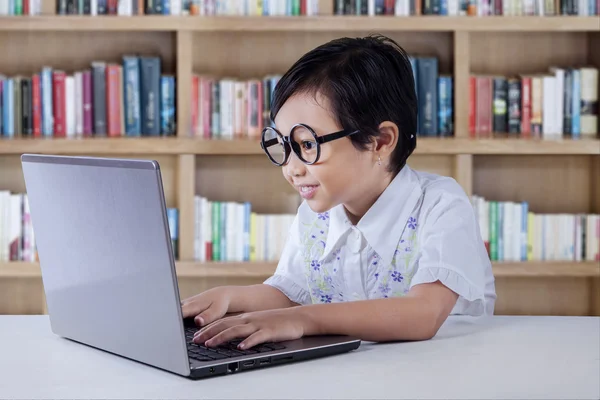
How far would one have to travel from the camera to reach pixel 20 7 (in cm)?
265

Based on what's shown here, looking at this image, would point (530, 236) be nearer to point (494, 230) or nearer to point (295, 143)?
point (494, 230)

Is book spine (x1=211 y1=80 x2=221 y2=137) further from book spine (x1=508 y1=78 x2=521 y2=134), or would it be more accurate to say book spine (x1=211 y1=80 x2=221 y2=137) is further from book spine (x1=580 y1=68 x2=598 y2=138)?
book spine (x1=580 y1=68 x2=598 y2=138)

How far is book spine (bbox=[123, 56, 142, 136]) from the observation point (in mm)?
2660

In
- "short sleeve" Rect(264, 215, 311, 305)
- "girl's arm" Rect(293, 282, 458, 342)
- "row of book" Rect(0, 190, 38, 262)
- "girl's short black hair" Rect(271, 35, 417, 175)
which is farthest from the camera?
"row of book" Rect(0, 190, 38, 262)

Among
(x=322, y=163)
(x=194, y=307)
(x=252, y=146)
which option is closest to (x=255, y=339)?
(x=194, y=307)

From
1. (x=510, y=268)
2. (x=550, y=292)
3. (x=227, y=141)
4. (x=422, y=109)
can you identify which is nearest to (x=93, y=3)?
(x=227, y=141)

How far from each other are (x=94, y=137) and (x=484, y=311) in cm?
165

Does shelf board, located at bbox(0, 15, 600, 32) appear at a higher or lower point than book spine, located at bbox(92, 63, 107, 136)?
higher

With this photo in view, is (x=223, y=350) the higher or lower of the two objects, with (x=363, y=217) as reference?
lower

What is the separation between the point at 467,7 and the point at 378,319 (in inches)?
71.1

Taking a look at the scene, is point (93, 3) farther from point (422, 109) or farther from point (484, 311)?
point (484, 311)

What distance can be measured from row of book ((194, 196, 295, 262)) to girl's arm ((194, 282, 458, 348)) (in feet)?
5.26

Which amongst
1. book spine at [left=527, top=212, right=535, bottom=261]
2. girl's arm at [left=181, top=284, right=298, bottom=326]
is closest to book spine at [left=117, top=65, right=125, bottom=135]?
book spine at [left=527, top=212, right=535, bottom=261]

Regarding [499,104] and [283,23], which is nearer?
[283,23]
